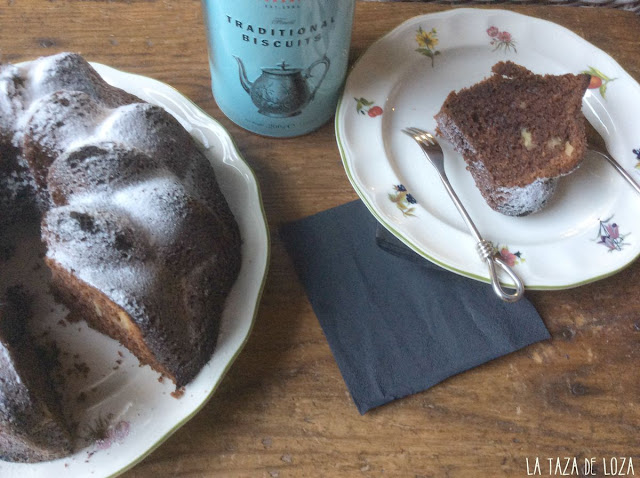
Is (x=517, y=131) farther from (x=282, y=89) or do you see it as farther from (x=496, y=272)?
(x=282, y=89)

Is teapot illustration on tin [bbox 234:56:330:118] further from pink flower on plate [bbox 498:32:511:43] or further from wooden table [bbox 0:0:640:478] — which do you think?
pink flower on plate [bbox 498:32:511:43]

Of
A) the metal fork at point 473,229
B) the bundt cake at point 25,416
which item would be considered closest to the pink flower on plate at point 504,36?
the metal fork at point 473,229

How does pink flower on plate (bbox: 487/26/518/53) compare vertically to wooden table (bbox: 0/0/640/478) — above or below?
above

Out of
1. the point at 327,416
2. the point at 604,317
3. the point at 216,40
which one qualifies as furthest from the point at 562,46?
the point at 327,416

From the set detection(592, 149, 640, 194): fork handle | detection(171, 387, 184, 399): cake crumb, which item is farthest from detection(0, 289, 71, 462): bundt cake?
detection(592, 149, 640, 194): fork handle

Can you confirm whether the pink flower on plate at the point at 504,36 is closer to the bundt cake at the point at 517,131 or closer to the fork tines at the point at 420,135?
the bundt cake at the point at 517,131

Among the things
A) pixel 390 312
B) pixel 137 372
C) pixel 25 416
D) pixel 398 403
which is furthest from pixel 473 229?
pixel 25 416

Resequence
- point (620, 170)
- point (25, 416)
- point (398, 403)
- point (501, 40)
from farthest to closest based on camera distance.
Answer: point (501, 40) < point (620, 170) < point (398, 403) < point (25, 416)
